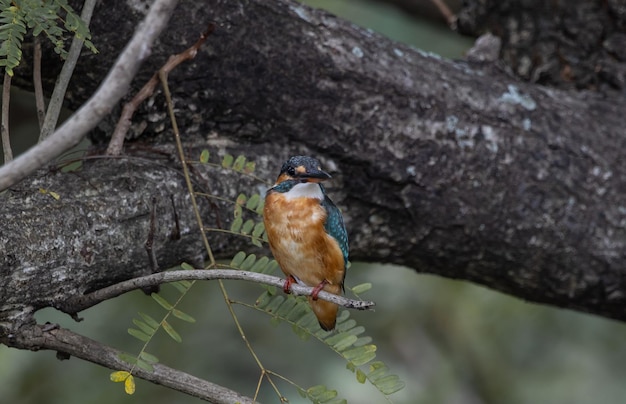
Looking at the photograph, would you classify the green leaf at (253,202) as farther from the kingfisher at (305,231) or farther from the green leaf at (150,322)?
the green leaf at (150,322)

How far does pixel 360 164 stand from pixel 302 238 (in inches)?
23.0

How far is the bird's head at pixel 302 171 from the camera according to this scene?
2.34m

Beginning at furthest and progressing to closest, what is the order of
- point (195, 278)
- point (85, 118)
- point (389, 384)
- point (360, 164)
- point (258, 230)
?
point (360, 164)
point (258, 230)
point (389, 384)
point (195, 278)
point (85, 118)

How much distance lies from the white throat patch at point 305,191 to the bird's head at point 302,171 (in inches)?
0.9

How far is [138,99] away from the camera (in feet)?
8.11

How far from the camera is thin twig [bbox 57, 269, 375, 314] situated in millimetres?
1744

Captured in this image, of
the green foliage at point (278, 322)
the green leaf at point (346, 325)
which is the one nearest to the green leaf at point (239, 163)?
the green foliage at point (278, 322)

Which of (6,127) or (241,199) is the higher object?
(6,127)

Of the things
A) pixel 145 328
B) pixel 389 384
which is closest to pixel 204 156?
pixel 145 328

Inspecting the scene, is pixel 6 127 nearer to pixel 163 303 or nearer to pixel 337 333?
pixel 163 303

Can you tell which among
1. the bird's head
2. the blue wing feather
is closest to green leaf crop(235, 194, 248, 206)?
the bird's head

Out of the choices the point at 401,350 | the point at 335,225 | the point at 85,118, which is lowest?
the point at 401,350

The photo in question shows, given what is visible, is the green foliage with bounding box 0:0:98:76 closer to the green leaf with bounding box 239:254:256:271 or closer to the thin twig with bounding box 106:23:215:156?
the thin twig with bounding box 106:23:215:156

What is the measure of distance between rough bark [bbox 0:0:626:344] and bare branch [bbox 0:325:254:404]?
0.06 meters
